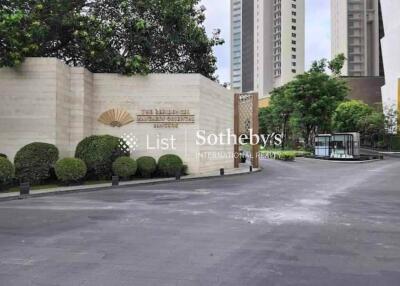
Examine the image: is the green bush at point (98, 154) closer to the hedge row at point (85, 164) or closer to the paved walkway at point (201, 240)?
the hedge row at point (85, 164)

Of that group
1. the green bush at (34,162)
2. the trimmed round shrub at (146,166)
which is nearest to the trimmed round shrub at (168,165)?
the trimmed round shrub at (146,166)

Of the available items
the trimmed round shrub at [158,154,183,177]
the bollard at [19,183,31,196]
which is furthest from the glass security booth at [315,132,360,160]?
the bollard at [19,183,31,196]

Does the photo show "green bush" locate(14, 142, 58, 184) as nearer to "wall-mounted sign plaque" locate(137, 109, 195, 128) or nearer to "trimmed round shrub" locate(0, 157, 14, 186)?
"trimmed round shrub" locate(0, 157, 14, 186)

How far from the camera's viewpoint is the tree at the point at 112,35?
1828 cm

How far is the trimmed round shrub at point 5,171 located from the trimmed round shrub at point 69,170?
1778 mm

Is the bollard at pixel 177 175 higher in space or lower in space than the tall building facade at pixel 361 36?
lower

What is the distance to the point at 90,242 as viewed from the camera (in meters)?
7.63

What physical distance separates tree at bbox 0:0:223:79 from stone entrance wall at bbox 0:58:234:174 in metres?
0.91

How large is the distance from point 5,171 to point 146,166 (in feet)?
20.6

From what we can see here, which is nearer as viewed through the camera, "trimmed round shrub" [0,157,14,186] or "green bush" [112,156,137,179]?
"trimmed round shrub" [0,157,14,186]

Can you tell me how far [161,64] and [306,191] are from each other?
1266 centimetres

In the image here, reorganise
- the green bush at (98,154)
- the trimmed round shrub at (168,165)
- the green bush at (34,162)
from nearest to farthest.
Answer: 1. the green bush at (34,162)
2. the green bush at (98,154)
3. the trimmed round shrub at (168,165)

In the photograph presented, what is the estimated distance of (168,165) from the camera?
20516 millimetres

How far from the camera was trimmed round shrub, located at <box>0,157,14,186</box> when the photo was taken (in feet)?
49.6
